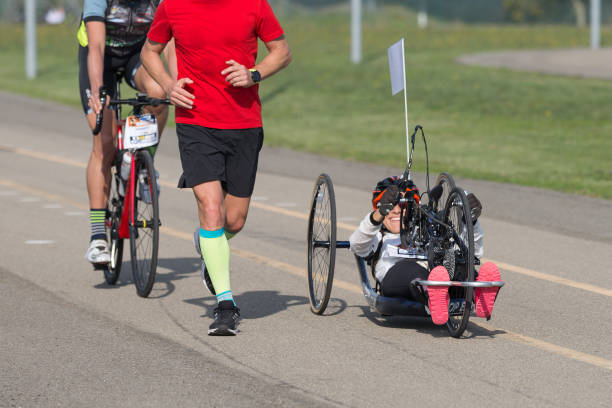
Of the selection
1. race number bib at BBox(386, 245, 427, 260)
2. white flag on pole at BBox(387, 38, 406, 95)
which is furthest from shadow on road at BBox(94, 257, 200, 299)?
white flag on pole at BBox(387, 38, 406, 95)

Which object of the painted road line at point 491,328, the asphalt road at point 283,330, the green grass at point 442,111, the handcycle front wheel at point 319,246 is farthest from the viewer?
the green grass at point 442,111

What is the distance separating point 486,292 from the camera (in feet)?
20.2

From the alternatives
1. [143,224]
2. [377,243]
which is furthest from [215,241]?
[143,224]

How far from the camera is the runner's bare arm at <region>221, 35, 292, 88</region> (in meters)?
6.38

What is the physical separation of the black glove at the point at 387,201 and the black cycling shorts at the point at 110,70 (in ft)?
8.33

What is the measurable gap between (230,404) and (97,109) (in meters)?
3.09

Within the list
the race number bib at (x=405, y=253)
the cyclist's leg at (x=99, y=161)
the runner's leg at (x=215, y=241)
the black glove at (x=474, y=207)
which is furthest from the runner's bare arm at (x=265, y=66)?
the cyclist's leg at (x=99, y=161)

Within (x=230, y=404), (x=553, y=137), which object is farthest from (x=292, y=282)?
(x=553, y=137)

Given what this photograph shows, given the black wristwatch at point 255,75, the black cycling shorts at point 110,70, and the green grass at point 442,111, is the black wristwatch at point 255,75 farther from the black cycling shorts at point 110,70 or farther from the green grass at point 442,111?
the green grass at point 442,111

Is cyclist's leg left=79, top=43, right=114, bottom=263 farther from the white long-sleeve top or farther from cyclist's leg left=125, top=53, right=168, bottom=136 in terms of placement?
the white long-sleeve top

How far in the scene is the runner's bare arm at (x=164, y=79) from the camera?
254 inches

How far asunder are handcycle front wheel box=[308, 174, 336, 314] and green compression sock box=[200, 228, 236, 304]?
59 cm

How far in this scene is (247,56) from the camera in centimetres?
655

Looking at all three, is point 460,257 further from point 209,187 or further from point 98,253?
point 98,253
